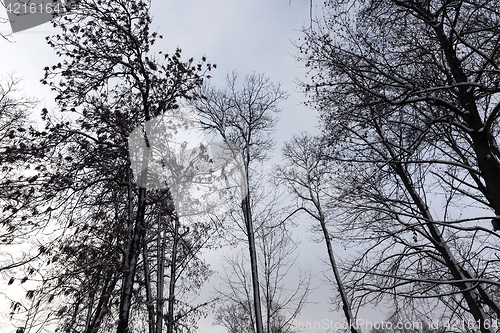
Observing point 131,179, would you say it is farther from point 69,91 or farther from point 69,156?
point 69,91

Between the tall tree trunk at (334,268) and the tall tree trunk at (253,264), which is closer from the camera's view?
the tall tree trunk at (253,264)

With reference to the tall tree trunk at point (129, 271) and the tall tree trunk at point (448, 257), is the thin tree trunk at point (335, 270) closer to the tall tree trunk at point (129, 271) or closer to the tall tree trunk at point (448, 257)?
the tall tree trunk at point (448, 257)

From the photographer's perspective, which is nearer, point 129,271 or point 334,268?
point 129,271

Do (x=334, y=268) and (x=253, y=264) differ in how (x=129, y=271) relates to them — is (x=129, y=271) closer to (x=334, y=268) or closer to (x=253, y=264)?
(x=253, y=264)

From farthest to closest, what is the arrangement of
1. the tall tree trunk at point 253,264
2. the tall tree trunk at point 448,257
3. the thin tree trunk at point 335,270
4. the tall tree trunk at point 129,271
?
the thin tree trunk at point 335,270 < the tall tree trunk at point 253,264 < the tall tree trunk at point 448,257 < the tall tree trunk at point 129,271

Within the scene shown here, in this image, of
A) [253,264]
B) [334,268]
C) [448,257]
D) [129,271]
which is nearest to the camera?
[129,271]

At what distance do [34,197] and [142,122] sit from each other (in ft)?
9.12

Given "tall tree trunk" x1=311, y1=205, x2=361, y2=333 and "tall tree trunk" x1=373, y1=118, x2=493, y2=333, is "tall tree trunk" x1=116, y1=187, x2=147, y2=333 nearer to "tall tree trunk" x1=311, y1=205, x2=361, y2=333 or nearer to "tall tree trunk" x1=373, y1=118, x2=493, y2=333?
"tall tree trunk" x1=373, y1=118, x2=493, y2=333

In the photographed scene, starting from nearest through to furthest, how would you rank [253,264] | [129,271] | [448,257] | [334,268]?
[129,271] → [448,257] → [253,264] → [334,268]

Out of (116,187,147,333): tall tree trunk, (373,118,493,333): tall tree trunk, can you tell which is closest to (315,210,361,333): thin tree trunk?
(373,118,493,333): tall tree trunk

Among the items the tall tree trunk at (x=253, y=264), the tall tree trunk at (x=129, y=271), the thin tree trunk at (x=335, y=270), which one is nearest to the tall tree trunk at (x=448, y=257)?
the thin tree trunk at (x=335, y=270)

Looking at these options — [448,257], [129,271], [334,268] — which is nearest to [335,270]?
[334,268]

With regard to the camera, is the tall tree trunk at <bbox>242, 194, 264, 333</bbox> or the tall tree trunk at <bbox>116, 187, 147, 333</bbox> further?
the tall tree trunk at <bbox>242, 194, 264, 333</bbox>

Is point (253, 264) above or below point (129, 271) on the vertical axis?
above
